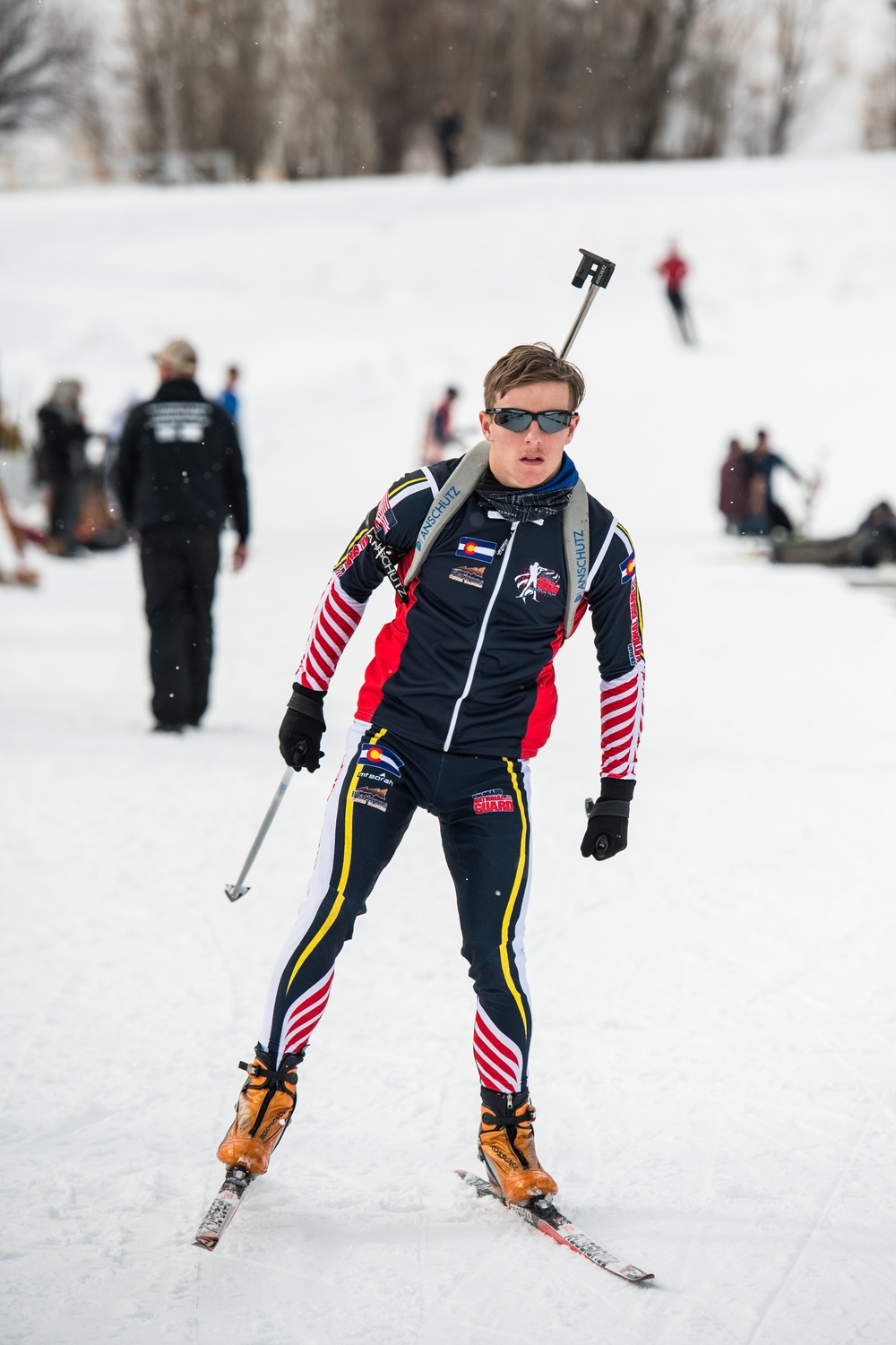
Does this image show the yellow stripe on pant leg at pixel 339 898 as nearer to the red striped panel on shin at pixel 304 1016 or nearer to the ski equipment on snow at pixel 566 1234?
the red striped panel on shin at pixel 304 1016

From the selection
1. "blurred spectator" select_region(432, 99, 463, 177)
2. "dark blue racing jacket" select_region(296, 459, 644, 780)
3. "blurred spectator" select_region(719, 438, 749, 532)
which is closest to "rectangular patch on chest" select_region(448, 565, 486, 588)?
"dark blue racing jacket" select_region(296, 459, 644, 780)

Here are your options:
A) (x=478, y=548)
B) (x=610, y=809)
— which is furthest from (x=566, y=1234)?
(x=478, y=548)

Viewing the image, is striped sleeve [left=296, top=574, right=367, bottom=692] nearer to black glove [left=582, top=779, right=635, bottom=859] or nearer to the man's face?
the man's face

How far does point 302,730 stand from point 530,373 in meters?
0.96

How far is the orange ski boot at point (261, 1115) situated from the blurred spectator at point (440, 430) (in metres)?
13.9

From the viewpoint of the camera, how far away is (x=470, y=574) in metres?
3.01

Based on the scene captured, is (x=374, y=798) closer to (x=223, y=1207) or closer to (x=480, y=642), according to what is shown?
(x=480, y=642)

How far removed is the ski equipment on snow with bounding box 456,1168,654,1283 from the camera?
281cm

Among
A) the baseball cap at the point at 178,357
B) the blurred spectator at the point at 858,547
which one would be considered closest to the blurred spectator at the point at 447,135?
the blurred spectator at the point at 858,547

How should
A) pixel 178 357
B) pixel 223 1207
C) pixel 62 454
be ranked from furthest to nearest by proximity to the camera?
pixel 62 454 < pixel 178 357 < pixel 223 1207

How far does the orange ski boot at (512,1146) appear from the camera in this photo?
3.02 metres

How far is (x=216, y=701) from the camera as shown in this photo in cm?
808

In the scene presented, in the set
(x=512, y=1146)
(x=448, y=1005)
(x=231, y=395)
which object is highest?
(x=231, y=395)

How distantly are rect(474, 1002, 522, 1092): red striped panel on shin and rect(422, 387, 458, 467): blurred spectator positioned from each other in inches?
545
